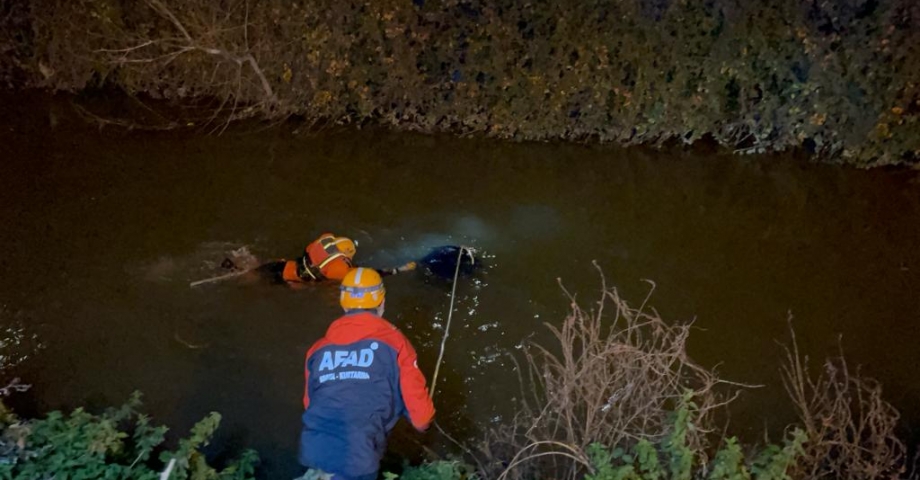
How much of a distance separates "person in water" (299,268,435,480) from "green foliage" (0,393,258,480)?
0.56 metres

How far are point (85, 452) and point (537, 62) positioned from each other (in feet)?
19.0

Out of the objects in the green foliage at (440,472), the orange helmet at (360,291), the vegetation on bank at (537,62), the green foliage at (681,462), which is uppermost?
the vegetation on bank at (537,62)

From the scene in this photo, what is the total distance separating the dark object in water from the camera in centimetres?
610

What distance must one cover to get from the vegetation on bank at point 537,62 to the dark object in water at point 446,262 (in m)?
2.33

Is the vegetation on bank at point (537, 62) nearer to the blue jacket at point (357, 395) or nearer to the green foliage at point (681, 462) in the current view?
the blue jacket at point (357, 395)

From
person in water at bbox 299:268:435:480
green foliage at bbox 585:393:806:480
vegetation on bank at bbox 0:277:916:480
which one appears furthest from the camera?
person in water at bbox 299:268:435:480

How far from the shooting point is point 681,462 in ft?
11.3

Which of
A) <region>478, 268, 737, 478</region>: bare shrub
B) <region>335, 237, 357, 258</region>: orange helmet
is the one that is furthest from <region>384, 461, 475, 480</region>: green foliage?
<region>335, 237, 357, 258</region>: orange helmet

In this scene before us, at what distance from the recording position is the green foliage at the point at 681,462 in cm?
342

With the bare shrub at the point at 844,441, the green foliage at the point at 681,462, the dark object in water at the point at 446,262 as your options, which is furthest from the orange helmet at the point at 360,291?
the bare shrub at the point at 844,441

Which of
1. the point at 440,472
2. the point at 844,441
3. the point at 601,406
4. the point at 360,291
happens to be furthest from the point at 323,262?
the point at 844,441

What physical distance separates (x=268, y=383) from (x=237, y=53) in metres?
4.48

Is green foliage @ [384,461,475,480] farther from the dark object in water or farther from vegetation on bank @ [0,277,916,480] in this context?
the dark object in water

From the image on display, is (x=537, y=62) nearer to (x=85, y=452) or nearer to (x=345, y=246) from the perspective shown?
(x=345, y=246)
